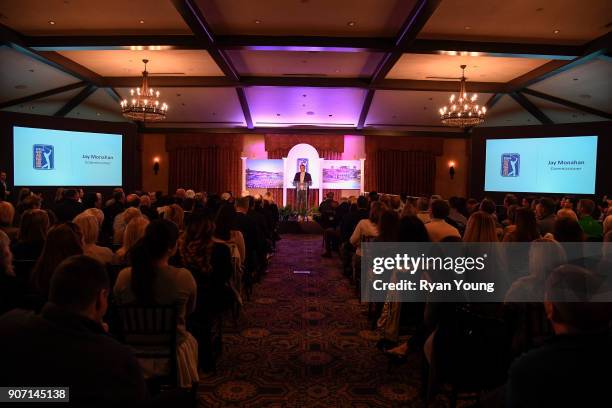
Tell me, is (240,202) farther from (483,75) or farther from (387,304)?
(483,75)

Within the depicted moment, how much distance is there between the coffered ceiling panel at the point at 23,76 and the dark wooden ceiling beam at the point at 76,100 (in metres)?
0.74

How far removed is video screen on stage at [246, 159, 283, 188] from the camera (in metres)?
14.9

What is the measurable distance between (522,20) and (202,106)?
367 inches

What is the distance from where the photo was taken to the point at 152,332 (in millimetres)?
2170

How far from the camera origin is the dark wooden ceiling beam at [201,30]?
20.8 feet

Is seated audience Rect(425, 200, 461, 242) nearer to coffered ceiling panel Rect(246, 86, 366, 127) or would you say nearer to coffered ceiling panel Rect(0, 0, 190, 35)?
coffered ceiling panel Rect(0, 0, 190, 35)

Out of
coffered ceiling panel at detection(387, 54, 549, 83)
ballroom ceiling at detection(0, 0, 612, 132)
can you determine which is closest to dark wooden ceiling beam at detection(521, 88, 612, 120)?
ballroom ceiling at detection(0, 0, 612, 132)

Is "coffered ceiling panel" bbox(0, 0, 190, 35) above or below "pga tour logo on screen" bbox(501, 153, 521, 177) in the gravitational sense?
above

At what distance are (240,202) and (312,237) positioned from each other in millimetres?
5893

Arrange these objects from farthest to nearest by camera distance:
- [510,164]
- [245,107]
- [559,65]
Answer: [245,107] → [510,164] → [559,65]

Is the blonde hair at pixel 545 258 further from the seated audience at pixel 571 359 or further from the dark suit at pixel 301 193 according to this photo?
the dark suit at pixel 301 193

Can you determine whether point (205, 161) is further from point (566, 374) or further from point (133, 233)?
point (566, 374)

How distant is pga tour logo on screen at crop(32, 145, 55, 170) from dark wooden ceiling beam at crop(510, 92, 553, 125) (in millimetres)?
12160

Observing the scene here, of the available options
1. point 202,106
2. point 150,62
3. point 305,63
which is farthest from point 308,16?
point 202,106
